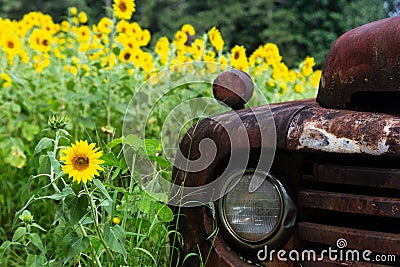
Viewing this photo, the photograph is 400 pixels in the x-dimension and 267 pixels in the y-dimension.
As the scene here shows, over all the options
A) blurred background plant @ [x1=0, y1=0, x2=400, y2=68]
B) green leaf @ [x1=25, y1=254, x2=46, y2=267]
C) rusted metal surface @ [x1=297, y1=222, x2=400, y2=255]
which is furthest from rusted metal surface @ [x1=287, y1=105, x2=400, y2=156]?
blurred background plant @ [x1=0, y1=0, x2=400, y2=68]

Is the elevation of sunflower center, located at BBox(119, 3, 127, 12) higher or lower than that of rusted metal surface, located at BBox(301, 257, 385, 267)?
higher

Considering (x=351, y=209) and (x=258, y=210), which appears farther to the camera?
(x=258, y=210)

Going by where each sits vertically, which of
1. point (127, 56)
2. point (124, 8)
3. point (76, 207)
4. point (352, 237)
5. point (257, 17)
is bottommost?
point (352, 237)

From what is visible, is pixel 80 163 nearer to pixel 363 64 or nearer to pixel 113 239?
pixel 113 239

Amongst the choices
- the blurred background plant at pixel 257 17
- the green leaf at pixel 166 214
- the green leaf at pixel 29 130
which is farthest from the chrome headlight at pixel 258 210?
the blurred background plant at pixel 257 17

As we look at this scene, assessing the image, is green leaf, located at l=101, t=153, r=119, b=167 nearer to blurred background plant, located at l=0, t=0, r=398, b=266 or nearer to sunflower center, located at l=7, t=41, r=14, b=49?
blurred background plant, located at l=0, t=0, r=398, b=266

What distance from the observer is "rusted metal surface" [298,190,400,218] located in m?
1.72

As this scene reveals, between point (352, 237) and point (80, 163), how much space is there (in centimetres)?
79

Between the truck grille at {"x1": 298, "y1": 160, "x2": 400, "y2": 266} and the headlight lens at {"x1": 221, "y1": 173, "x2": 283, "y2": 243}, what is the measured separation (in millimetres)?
76

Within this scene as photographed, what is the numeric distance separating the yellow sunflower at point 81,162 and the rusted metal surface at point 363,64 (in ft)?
2.49

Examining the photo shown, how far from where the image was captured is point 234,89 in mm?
2301

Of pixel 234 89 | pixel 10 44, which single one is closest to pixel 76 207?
pixel 234 89

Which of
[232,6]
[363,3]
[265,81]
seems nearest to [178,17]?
[232,6]

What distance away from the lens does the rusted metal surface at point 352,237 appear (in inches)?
67.7
